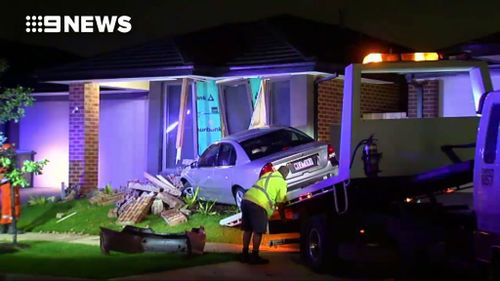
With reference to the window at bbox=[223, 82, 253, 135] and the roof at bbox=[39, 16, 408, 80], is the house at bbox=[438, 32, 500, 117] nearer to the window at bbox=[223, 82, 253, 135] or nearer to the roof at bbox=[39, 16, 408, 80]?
the roof at bbox=[39, 16, 408, 80]

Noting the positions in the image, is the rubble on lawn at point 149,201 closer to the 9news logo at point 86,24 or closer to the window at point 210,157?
the window at point 210,157

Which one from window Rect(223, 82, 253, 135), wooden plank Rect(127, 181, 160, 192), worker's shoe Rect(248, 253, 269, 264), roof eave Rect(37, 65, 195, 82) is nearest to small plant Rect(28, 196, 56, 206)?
wooden plank Rect(127, 181, 160, 192)

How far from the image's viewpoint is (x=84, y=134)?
16.4 m

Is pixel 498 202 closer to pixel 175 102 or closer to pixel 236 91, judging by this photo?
pixel 236 91

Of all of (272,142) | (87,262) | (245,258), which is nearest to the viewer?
(87,262)

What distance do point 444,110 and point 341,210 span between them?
6.12 meters

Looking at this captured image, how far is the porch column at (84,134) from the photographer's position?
53.9 ft

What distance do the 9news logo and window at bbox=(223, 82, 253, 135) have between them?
348 centimetres

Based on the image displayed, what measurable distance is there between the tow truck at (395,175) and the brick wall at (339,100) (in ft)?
19.7

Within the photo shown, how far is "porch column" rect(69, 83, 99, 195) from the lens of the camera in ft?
53.9

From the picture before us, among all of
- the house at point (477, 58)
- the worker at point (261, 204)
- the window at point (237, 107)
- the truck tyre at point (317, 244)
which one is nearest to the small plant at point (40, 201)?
the window at point (237, 107)

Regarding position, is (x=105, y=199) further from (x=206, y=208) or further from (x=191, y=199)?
(x=206, y=208)

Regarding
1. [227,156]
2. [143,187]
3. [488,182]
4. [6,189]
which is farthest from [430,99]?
[6,189]

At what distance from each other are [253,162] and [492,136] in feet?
20.0
